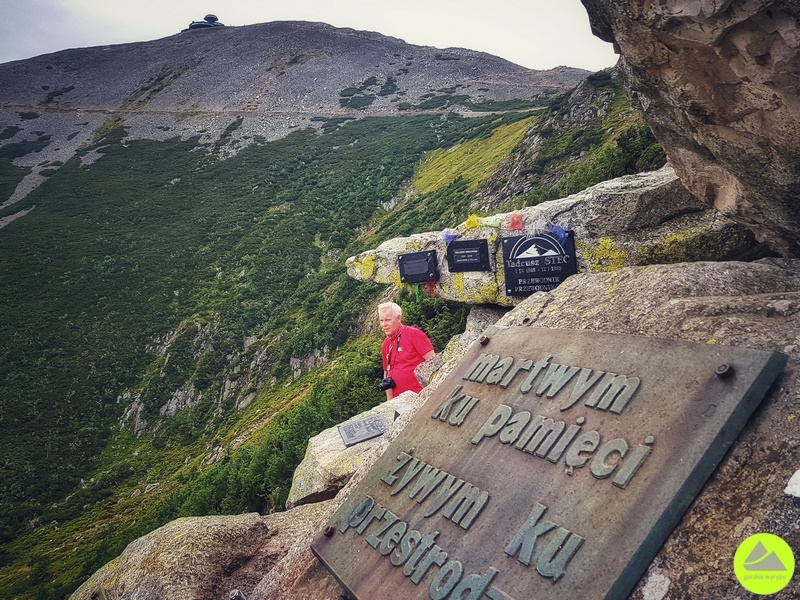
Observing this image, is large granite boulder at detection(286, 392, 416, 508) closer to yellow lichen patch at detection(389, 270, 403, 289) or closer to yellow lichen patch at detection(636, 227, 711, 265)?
yellow lichen patch at detection(389, 270, 403, 289)

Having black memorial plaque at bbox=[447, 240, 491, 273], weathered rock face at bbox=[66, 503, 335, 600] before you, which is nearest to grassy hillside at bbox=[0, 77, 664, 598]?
black memorial plaque at bbox=[447, 240, 491, 273]

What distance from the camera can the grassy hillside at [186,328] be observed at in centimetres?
1023

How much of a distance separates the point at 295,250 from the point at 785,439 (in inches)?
935

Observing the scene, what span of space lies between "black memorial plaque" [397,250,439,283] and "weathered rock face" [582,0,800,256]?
13.0 ft

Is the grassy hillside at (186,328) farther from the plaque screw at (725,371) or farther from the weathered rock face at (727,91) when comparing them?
the plaque screw at (725,371)

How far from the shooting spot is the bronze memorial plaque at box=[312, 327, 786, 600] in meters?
2.23

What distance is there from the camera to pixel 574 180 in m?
10.6

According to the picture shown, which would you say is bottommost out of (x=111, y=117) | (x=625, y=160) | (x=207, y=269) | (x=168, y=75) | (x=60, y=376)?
(x=60, y=376)

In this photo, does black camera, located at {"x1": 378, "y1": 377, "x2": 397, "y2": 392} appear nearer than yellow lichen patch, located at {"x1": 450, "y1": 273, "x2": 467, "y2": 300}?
Yes

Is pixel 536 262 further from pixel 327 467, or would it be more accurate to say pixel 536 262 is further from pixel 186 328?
pixel 186 328

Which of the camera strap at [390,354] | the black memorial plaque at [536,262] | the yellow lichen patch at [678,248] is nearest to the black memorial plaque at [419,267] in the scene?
the camera strap at [390,354]

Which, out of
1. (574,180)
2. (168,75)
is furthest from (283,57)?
(574,180)

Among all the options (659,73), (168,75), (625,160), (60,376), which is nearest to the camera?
(659,73)

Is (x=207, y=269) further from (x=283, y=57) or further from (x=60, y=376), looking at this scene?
(x=283, y=57)
